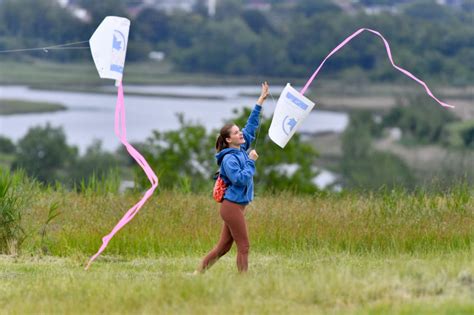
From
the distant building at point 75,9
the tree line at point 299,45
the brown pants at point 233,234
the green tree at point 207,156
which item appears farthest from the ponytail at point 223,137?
the tree line at point 299,45

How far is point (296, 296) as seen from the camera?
330 inches

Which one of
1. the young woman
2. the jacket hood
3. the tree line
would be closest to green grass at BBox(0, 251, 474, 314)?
the young woman

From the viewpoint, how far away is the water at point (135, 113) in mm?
109125

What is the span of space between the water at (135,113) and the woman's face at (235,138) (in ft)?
291

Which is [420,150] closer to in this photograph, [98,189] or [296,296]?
[98,189]

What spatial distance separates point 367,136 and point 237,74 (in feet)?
95.2

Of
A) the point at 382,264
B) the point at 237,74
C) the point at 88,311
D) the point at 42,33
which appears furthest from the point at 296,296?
the point at 237,74

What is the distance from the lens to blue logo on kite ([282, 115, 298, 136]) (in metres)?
11.0

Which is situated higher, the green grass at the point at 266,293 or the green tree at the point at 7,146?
the green grass at the point at 266,293

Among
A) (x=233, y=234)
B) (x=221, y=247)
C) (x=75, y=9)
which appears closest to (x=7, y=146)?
(x=75, y=9)

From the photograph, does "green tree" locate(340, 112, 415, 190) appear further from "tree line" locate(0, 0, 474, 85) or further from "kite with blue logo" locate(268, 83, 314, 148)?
"kite with blue logo" locate(268, 83, 314, 148)

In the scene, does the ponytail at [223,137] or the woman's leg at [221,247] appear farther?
the woman's leg at [221,247]

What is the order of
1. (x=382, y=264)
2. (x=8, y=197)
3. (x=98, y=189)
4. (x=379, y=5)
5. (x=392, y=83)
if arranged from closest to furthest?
(x=382, y=264) < (x=8, y=197) < (x=98, y=189) < (x=392, y=83) < (x=379, y=5)

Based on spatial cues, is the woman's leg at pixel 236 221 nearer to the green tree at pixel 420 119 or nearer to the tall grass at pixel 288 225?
the tall grass at pixel 288 225
